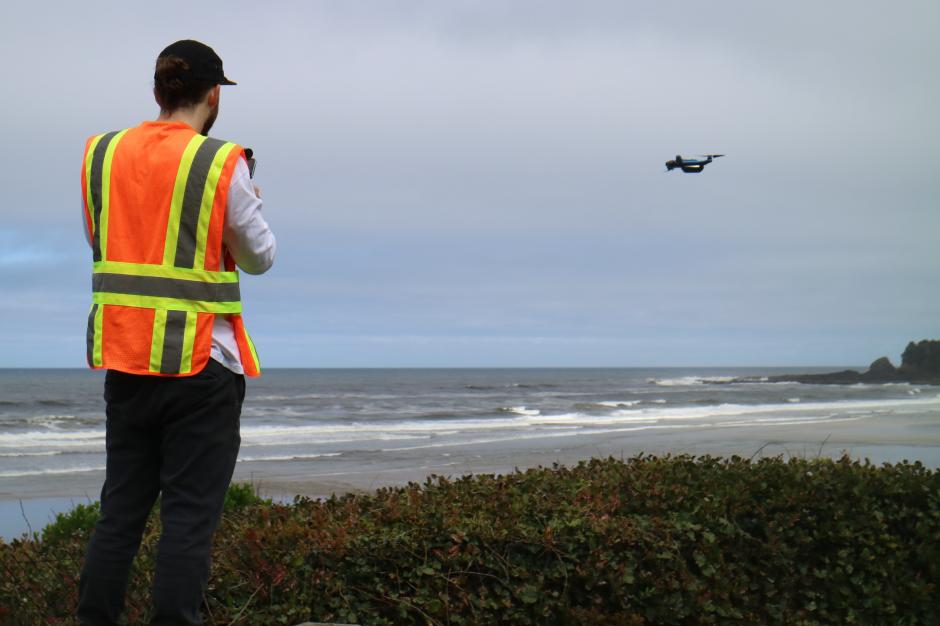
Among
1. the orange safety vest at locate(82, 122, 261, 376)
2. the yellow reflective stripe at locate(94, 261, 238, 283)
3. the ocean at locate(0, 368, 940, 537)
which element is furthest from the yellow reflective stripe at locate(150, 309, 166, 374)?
the ocean at locate(0, 368, 940, 537)

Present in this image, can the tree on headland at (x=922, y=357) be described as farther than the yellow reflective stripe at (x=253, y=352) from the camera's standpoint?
Yes

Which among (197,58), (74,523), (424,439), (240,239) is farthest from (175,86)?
(424,439)

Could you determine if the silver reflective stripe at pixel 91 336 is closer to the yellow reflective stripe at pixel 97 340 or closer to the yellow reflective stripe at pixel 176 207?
the yellow reflective stripe at pixel 97 340

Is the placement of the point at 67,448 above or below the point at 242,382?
below

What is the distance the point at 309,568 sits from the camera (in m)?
3.57

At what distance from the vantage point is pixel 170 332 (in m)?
2.82

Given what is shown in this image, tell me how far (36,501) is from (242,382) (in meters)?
11.3

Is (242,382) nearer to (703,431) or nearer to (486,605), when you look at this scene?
(486,605)

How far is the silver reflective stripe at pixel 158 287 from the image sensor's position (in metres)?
2.86

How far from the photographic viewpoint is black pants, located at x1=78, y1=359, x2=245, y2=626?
286 centimetres

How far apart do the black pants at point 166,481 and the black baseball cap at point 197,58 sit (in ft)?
3.14

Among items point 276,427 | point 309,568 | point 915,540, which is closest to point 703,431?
point 276,427

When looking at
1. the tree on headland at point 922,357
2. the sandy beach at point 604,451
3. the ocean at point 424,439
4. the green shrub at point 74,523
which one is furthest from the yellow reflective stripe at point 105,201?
the tree on headland at point 922,357

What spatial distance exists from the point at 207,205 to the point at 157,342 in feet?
1.47
